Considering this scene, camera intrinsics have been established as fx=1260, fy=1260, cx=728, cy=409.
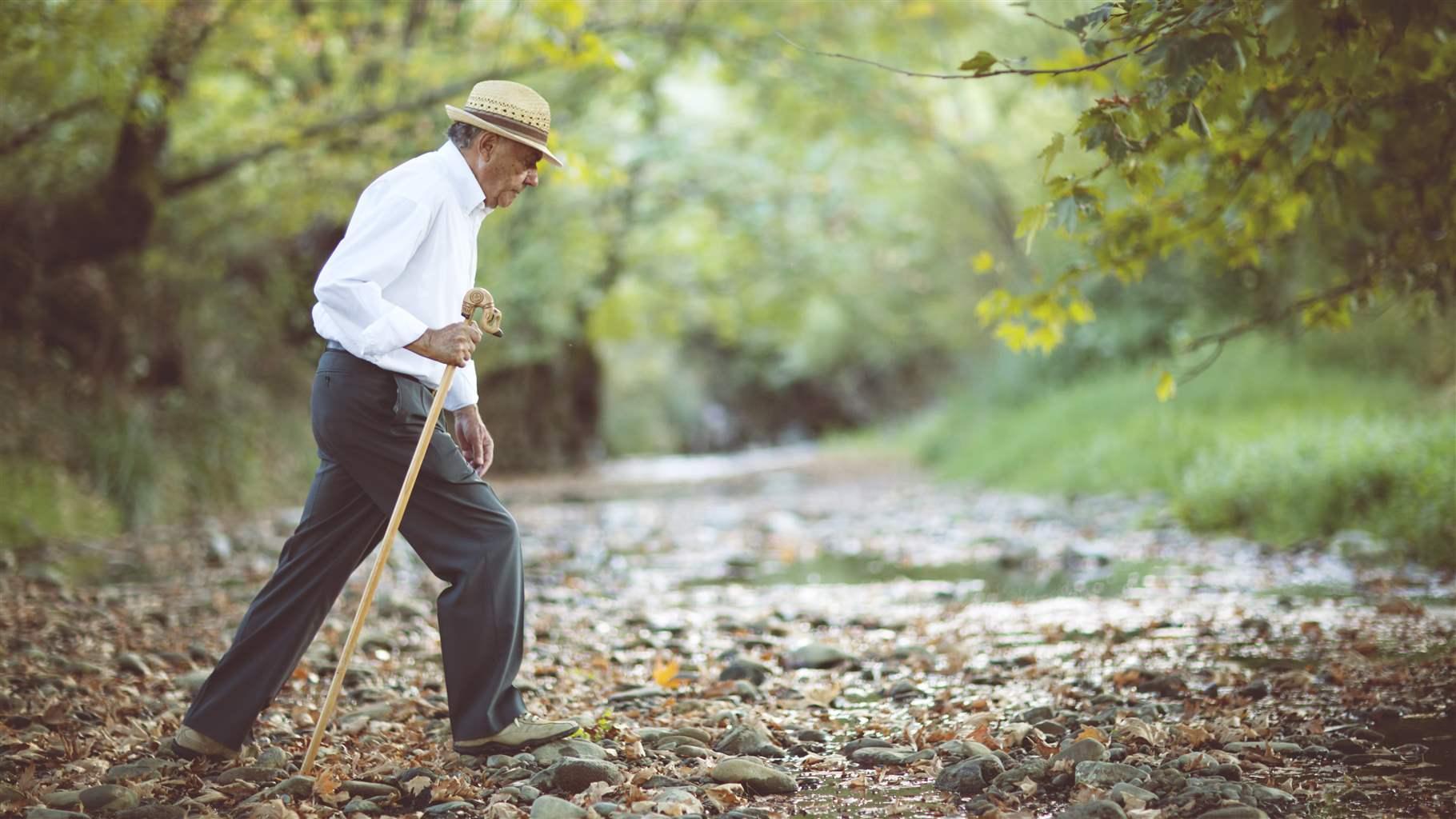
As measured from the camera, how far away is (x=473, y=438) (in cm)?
439

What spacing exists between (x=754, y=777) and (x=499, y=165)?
2.09m

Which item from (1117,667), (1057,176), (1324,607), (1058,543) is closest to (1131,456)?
(1058,543)

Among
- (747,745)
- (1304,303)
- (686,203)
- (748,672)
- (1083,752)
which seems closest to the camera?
(1083,752)

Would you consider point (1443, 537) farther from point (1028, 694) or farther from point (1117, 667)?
point (1028, 694)

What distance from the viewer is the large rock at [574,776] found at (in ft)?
12.5

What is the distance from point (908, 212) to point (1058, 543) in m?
13.5

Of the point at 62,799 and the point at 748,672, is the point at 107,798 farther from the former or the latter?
the point at 748,672

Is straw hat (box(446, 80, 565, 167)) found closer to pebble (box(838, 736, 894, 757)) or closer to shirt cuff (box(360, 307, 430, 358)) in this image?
shirt cuff (box(360, 307, 430, 358))

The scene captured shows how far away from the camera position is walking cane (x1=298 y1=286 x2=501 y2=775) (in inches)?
150

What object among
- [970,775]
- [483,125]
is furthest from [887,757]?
[483,125]

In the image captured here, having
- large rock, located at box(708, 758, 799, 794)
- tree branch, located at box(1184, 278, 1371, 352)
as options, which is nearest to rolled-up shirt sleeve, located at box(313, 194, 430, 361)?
large rock, located at box(708, 758, 799, 794)

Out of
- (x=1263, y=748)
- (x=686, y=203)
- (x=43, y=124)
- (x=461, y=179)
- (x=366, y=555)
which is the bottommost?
(x=1263, y=748)

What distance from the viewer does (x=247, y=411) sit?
14.5 meters

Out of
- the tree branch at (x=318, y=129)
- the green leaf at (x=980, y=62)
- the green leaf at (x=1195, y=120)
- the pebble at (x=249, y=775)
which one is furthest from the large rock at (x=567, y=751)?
the tree branch at (x=318, y=129)
